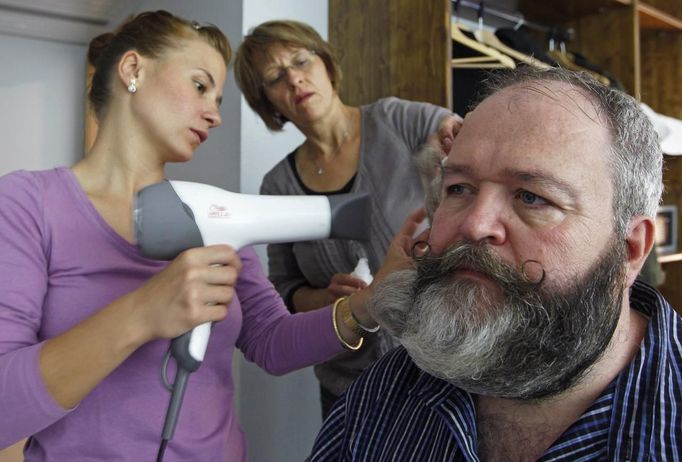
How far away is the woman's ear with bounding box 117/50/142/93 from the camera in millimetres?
930

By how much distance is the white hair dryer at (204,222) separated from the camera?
79 centimetres

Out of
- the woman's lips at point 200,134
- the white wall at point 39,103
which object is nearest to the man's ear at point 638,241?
the woman's lips at point 200,134

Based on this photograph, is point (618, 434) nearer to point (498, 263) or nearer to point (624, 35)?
point (498, 263)

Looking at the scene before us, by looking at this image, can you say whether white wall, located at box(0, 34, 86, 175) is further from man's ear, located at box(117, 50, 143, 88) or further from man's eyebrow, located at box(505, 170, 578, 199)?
man's eyebrow, located at box(505, 170, 578, 199)

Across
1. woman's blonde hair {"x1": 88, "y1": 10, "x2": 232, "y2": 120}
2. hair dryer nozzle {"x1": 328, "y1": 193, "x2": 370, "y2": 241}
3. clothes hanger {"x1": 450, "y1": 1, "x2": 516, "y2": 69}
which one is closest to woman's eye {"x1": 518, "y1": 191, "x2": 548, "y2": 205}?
hair dryer nozzle {"x1": 328, "y1": 193, "x2": 370, "y2": 241}

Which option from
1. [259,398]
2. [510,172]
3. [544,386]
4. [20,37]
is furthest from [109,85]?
[20,37]

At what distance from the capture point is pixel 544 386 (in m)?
0.65

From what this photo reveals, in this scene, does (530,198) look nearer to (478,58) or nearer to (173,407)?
(173,407)

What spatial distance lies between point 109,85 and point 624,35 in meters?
2.07

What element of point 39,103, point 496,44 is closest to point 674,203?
point 496,44

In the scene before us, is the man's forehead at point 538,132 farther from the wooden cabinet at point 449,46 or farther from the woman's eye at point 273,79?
the wooden cabinet at point 449,46

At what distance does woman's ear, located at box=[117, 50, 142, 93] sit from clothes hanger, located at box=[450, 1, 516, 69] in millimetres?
959

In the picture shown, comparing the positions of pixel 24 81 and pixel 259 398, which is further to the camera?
pixel 24 81

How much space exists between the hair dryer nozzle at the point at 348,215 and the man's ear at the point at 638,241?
1.47 feet
